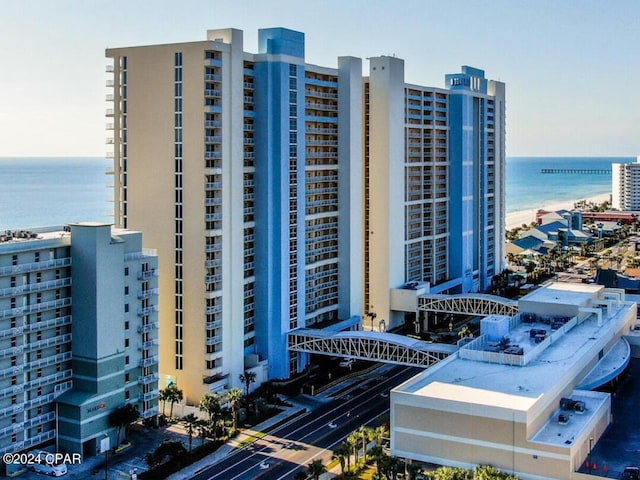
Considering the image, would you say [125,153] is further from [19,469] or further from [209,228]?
[19,469]

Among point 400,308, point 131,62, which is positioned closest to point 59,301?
point 131,62

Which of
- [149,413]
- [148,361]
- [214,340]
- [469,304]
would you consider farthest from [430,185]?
[149,413]

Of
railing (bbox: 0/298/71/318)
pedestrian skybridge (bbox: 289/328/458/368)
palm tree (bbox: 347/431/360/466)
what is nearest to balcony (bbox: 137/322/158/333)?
railing (bbox: 0/298/71/318)

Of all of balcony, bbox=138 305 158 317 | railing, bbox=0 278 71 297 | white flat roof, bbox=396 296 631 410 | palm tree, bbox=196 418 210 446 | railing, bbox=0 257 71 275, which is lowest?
palm tree, bbox=196 418 210 446

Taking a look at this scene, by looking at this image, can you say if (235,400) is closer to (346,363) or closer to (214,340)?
(214,340)

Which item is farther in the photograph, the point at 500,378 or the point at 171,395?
the point at 171,395

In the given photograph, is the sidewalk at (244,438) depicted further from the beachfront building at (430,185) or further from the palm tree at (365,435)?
the beachfront building at (430,185)

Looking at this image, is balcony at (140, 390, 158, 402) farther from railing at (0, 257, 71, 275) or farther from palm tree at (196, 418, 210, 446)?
railing at (0, 257, 71, 275)
